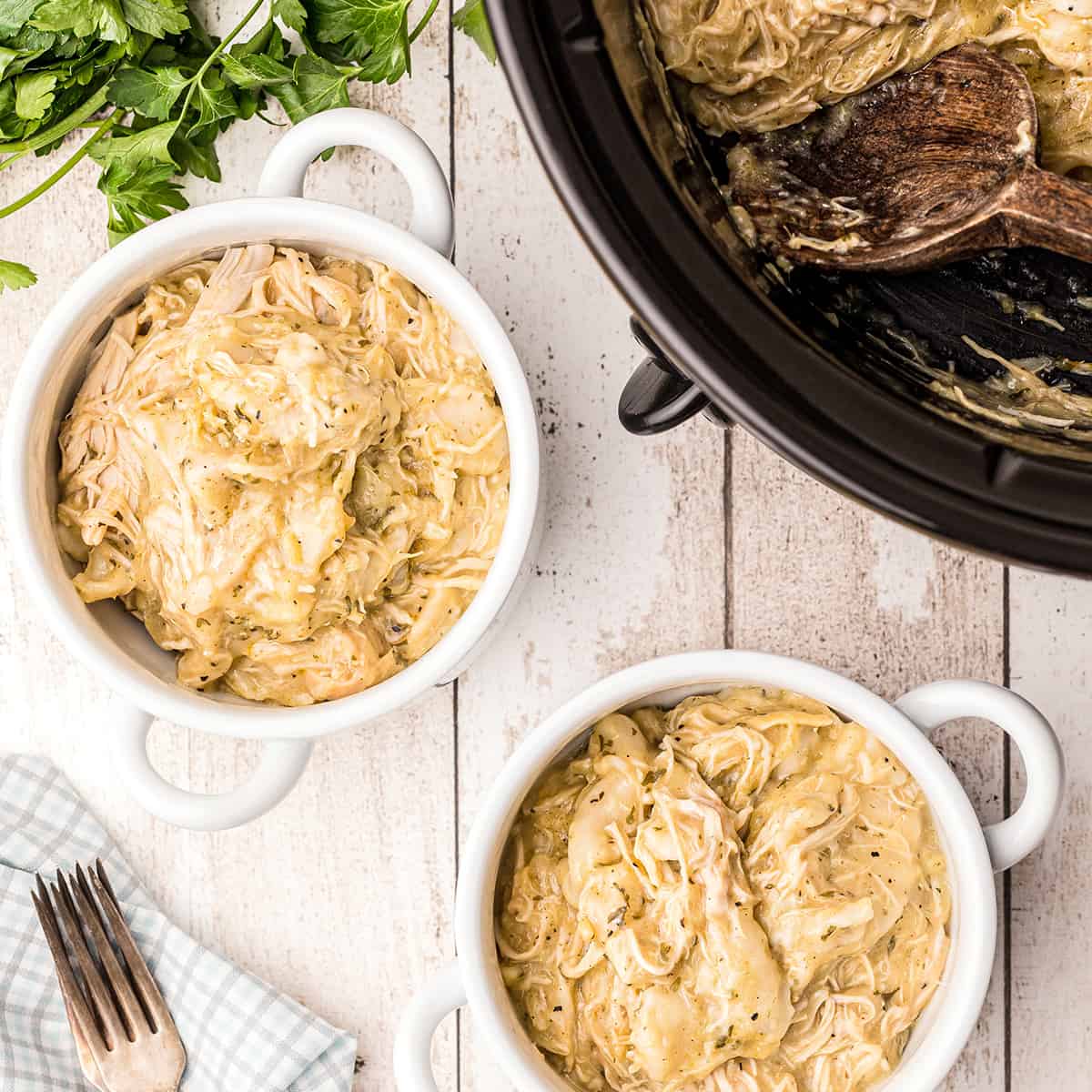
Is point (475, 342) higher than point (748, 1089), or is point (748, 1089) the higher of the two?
point (475, 342)

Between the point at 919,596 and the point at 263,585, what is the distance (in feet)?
1.79

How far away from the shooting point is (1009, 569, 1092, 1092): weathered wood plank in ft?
3.78

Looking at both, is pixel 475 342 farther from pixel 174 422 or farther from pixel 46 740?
pixel 46 740

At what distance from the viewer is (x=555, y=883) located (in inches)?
43.4

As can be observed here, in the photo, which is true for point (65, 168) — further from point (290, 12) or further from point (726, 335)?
point (726, 335)

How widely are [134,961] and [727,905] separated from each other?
0.54 meters

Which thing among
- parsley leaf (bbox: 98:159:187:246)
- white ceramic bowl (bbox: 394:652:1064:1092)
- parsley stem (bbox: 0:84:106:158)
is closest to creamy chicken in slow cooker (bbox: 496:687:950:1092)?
white ceramic bowl (bbox: 394:652:1064:1092)

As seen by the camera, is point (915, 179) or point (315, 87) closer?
point (915, 179)

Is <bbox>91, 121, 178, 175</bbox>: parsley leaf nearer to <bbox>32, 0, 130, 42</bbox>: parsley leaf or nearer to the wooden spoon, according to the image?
<bbox>32, 0, 130, 42</bbox>: parsley leaf

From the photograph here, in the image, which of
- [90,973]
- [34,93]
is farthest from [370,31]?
[90,973]

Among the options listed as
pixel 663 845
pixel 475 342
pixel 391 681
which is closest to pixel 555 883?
pixel 663 845

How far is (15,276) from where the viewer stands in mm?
1140

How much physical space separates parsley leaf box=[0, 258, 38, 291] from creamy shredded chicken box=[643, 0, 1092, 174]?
1.95 ft

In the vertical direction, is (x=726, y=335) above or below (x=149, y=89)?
below
